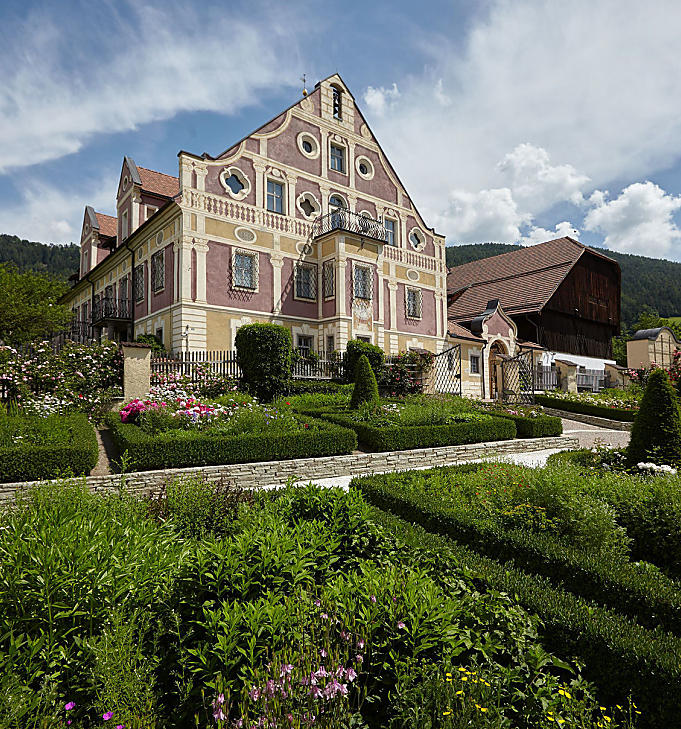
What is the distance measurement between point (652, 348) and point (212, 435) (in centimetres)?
3049

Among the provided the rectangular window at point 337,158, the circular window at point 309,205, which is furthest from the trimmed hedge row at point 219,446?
the rectangular window at point 337,158

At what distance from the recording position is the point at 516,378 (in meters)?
25.3

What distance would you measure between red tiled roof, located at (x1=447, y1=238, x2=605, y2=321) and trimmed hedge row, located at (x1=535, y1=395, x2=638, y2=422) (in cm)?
1012

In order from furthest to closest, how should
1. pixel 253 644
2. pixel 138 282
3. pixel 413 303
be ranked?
1. pixel 413 303
2. pixel 138 282
3. pixel 253 644

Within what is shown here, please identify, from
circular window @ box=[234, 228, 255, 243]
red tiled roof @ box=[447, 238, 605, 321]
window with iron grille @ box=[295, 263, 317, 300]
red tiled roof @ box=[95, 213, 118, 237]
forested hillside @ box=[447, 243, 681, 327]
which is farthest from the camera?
forested hillside @ box=[447, 243, 681, 327]

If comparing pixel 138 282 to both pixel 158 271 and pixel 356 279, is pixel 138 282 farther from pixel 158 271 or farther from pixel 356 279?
pixel 356 279

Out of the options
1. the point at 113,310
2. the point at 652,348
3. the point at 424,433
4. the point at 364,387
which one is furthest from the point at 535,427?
the point at 113,310

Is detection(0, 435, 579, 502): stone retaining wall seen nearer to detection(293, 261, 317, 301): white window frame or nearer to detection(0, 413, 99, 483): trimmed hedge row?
detection(0, 413, 99, 483): trimmed hedge row

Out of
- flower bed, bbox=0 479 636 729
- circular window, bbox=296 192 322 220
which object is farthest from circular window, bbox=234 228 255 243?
flower bed, bbox=0 479 636 729

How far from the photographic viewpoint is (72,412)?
11922mm

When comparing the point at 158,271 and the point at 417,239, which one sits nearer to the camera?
the point at 158,271

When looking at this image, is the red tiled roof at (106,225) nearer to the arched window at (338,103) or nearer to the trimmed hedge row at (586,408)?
the arched window at (338,103)

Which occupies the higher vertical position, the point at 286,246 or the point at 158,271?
the point at 286,246

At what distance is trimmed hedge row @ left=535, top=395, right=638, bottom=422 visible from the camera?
18.0 m
